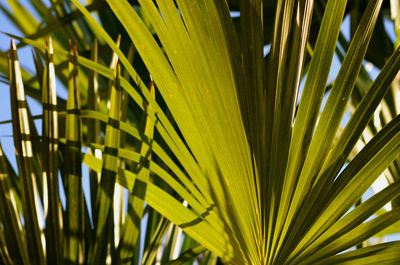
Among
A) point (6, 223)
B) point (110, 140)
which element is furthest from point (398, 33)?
point (6, 223)

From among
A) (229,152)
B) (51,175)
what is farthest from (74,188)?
(229,152)

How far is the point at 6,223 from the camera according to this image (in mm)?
653

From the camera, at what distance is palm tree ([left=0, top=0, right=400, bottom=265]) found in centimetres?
62

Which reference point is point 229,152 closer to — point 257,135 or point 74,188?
point 257,135

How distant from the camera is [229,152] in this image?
0.64 meters

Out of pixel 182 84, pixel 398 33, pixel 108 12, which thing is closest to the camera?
pixel 182 84

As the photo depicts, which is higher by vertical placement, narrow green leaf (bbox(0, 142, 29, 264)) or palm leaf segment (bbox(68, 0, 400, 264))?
palm leaf segment (bbox(68, 0, 400, 264))

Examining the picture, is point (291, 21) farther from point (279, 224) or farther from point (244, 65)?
point (279, 224)

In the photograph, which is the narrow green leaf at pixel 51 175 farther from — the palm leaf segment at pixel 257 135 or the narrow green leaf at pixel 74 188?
the palm leaf segment at pixel 257 135

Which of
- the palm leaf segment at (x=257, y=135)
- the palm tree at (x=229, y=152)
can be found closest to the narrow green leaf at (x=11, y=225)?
the palm tree at (x=229, y=152)

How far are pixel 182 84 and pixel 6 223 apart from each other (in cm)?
31

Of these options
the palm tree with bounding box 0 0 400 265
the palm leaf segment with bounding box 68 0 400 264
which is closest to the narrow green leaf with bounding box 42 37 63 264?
the palm tree with bounding box 0 0 400 265

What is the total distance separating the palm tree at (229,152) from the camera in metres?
0.62

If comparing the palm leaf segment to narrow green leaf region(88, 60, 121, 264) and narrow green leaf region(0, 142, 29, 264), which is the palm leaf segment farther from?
narrow green leaf region(0, 142, 29, 264)
